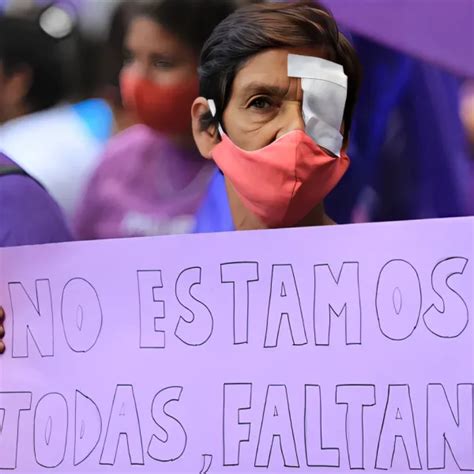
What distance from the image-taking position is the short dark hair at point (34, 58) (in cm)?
217

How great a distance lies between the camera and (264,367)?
1881mm

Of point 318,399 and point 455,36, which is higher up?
point 455,36

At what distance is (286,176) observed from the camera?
1.88 m

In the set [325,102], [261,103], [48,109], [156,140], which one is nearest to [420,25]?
[325,102]

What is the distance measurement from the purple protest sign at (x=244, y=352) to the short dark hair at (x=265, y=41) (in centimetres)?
27

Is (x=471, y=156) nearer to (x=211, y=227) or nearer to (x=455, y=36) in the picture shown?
(x=455, y=36)

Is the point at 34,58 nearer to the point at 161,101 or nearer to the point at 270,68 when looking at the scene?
the point at 161,101

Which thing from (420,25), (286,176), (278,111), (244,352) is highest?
(420,25)

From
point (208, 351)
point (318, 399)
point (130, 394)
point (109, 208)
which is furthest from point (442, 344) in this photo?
point (109, 208)

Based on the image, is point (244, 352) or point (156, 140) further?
point (156, 140)

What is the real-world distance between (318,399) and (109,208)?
0.60 m

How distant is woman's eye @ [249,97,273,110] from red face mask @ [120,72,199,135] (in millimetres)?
134

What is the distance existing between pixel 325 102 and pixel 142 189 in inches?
17.0

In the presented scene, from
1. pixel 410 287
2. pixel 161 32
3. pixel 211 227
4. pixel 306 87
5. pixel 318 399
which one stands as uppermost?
pixel 161 32
